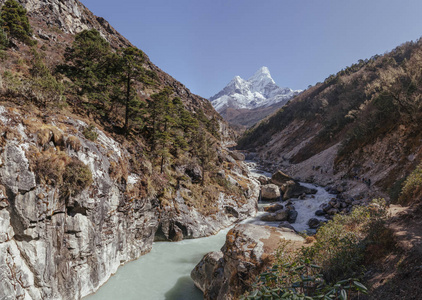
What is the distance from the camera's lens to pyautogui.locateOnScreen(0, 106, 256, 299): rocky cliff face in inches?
402

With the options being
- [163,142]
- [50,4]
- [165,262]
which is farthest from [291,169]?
[50,4]

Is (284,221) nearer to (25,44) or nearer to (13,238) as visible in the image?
(13,238)

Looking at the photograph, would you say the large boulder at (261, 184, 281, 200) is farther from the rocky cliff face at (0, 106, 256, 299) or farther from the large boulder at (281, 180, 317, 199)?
the rocky cliff face at (0, 106, 256, 299)

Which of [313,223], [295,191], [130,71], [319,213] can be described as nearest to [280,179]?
[295,191]

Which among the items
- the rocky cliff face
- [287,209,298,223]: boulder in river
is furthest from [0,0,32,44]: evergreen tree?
[287,209,298,223]: boulder in river

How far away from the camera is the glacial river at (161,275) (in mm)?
14070

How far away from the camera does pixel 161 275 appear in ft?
53.5

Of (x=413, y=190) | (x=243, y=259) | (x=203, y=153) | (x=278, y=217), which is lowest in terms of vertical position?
Answer: (x=278, y=217)

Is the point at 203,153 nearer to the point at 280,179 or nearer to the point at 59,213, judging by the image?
the point at 280,179

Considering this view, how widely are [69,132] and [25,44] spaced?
2068 centimetres

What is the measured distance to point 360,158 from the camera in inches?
1315

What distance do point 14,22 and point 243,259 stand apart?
37444mm

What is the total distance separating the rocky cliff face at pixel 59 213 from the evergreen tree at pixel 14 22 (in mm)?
19275

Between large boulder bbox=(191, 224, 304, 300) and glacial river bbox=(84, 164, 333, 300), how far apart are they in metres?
2.47
